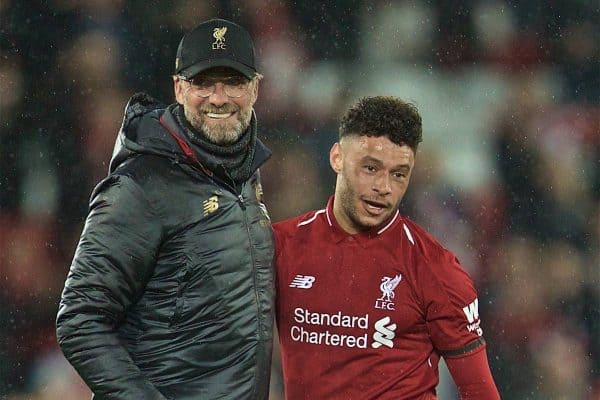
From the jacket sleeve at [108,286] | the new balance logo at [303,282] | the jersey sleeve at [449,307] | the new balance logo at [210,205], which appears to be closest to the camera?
the jacket sleeve at [108,286]

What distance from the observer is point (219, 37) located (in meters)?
2.38

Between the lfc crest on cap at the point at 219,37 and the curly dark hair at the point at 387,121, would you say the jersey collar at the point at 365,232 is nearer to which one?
the curly dark hair at the point at 387,121

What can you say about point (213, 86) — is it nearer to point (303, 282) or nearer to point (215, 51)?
point (215, 51)

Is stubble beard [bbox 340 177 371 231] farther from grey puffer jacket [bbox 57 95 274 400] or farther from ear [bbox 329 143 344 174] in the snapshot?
grey puffer jacket [bbox 57 95 274 400]

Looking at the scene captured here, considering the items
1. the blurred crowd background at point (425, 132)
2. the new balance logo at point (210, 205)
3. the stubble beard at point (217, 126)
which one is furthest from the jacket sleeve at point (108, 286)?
the blurred crowd background at point (425, 132)

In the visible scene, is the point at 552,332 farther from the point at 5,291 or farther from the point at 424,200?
the point at 5,291

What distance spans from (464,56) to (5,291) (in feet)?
8.35

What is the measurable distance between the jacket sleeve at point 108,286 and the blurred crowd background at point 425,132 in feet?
8.10

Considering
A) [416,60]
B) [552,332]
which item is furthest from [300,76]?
[552,332]

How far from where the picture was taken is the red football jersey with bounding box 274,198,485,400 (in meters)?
2.50

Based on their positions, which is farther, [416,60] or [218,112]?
[416,60]

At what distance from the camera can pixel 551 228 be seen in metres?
4.88

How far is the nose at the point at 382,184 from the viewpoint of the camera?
98.3 inches

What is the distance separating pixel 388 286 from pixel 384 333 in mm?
121
